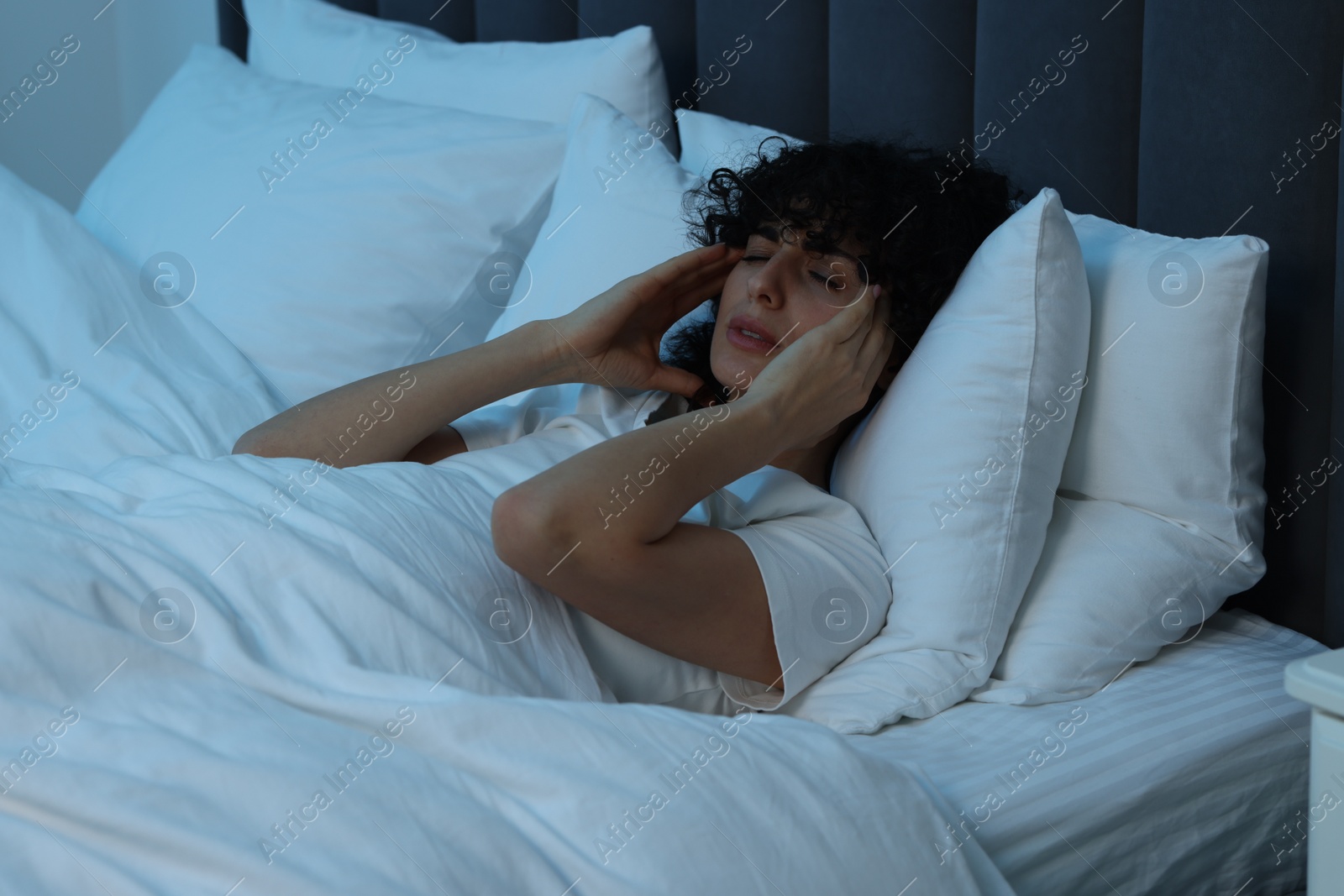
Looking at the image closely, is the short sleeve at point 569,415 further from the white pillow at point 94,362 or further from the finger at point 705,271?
the white pillow at point 94,362

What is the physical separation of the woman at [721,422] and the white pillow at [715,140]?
101mm

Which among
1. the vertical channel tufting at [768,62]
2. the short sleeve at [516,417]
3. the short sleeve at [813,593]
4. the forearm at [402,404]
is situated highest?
the vertical channel tufting at [768,62]

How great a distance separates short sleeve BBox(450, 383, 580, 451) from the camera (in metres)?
1.25

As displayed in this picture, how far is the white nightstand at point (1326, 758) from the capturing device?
2.15ft

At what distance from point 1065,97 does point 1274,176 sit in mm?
240

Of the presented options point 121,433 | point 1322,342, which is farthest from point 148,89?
point 1322,342

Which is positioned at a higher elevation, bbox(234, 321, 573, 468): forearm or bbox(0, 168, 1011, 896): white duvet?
bbox(234, 321, 573, 468): forearm

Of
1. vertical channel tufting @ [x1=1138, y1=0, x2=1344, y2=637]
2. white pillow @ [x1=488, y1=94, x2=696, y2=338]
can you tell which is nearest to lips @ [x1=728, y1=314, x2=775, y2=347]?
white pillow @ [x1=488, y1=94, x2=696, y2=338]

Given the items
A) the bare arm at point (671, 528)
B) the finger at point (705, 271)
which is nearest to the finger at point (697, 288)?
the finger at point (705, 271)

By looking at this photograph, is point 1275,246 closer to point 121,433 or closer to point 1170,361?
point 1170,361

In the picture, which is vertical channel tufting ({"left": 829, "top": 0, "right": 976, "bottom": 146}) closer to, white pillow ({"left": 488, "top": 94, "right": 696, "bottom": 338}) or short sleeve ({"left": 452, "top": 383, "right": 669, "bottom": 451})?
white pillow ({"left": 488, "top": 94, "right": 696, "bottom": 338})

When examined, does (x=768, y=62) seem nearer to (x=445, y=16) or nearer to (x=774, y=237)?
(x=774, y=237)

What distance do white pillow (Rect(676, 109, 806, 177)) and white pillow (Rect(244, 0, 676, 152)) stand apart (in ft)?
0.22

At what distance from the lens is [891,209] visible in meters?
1.17
